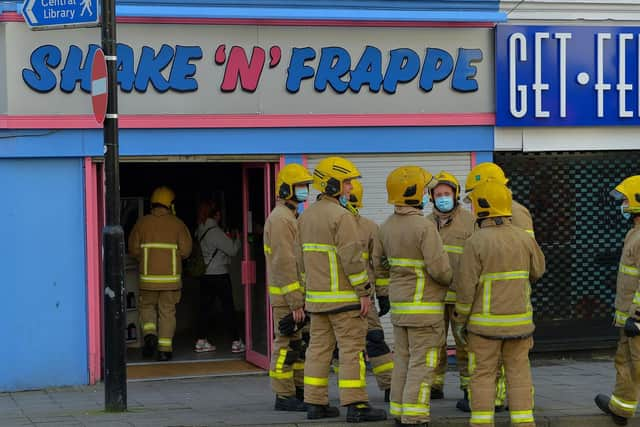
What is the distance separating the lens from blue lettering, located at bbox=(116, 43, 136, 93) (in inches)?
447

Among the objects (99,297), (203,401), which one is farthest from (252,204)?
(203,401)

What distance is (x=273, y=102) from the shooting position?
38.5 feet

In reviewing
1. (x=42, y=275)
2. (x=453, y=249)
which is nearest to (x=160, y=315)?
(x=42, y=275)

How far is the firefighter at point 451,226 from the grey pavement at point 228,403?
1.48ft

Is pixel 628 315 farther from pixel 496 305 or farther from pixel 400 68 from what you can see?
pixel 400 68

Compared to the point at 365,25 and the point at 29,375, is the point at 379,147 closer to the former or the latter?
the point at 365,25

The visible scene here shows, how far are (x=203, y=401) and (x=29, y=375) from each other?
2019 mm

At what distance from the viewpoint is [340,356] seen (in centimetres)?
909

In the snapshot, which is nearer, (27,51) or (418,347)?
(418,347)

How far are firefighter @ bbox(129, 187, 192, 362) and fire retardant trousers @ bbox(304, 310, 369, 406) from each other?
14.4 ft

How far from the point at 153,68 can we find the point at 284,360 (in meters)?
3.47

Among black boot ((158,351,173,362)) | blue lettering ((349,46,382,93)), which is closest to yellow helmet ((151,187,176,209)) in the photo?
black boot ((158,351,173,362))

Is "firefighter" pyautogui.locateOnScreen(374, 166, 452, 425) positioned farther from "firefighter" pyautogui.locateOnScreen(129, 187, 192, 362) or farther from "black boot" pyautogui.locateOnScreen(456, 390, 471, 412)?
"firefighter" pyautogui.locateOnScreen(129, 187, 192, 362)

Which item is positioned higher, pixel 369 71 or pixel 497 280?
pixel 369 71
